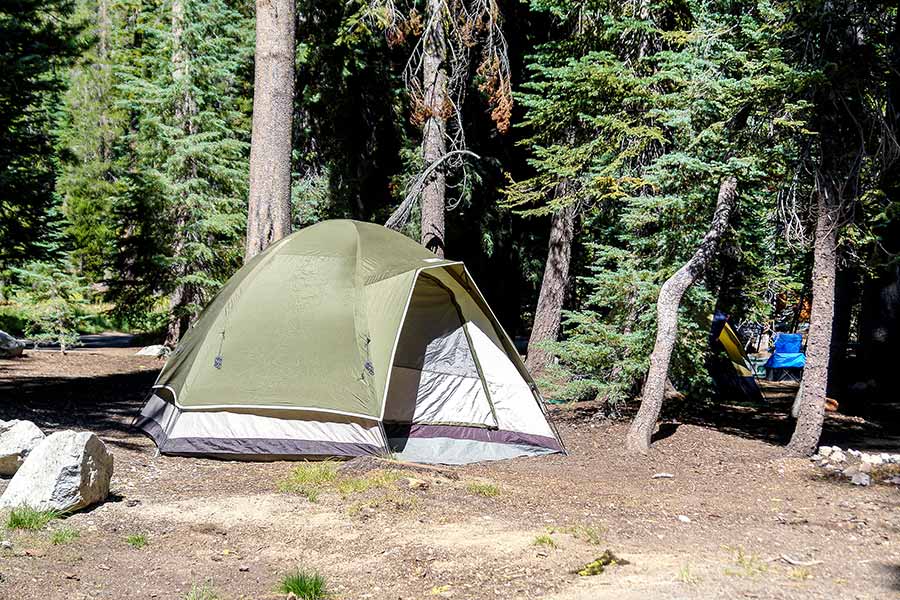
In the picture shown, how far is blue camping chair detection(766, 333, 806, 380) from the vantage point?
18.5 m

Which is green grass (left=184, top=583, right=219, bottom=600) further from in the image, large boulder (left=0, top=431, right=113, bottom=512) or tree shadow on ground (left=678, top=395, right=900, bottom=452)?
tree shadow on ground (left=678, top=395, right=900, bottom=452)

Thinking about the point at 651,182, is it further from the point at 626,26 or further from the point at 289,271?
the point at 289,271

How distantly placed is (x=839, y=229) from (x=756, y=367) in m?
13.0

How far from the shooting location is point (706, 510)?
21.3ft

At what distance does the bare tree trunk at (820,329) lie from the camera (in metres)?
8.27

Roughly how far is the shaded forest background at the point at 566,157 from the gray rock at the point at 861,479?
92.7 inches

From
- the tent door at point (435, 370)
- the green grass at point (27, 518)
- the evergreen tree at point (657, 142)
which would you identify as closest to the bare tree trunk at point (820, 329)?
the evergreen tree at point (657, 142)

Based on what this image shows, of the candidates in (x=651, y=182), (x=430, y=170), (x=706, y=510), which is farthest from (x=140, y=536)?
(x=430, y=170)

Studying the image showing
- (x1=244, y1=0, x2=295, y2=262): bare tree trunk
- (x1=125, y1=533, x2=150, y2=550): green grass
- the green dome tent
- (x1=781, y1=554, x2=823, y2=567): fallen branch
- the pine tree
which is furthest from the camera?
the pine tree

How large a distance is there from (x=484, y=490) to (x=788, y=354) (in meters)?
14.1

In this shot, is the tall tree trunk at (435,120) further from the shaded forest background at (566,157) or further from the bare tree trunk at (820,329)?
the bare tree trunk at (820,329)

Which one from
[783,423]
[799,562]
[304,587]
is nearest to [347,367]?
[304,587]

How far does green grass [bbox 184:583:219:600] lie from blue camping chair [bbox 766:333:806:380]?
16.5 m

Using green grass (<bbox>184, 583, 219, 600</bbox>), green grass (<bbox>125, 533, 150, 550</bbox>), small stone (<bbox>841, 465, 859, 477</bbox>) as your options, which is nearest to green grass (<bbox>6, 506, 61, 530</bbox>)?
green grass (<bbox>125, 533, 150, 550</bbox>)
